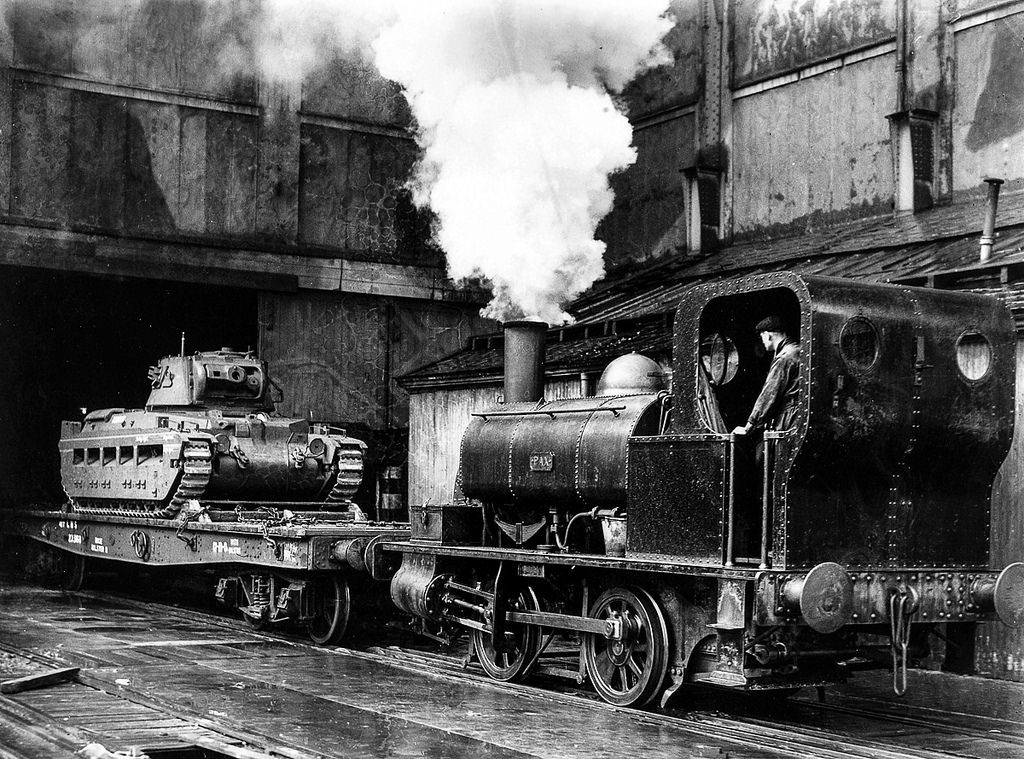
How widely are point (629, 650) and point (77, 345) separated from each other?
17.7 metres

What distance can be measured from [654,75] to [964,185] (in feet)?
21.9

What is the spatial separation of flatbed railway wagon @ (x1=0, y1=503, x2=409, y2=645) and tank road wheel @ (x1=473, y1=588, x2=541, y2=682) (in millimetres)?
1978

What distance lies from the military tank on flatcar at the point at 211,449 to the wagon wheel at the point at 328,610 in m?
2.65

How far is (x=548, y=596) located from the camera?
11.0 m

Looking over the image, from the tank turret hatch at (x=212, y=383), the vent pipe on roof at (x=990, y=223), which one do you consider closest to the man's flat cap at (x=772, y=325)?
the vent pipe on roof at (x=990, y=223)

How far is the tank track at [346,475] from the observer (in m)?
16.7

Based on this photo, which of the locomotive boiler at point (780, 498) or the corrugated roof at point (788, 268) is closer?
the locomotive boiler at point (780, 498)

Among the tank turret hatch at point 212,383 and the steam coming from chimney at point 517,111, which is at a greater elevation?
the steam coming from chimney at point 517,111

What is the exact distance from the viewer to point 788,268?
16906 mm

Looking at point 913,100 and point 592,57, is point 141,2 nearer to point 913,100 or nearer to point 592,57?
point 592,57

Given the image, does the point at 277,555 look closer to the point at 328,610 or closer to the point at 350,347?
the point at 328,610

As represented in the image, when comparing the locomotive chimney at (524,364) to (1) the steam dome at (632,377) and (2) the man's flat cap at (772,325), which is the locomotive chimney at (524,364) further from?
(2) the man's flat cap at (772,325)

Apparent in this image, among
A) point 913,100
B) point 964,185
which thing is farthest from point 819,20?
point 964,185

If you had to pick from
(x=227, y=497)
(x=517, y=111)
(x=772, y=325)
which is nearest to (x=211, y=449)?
(x=227, y=497)
